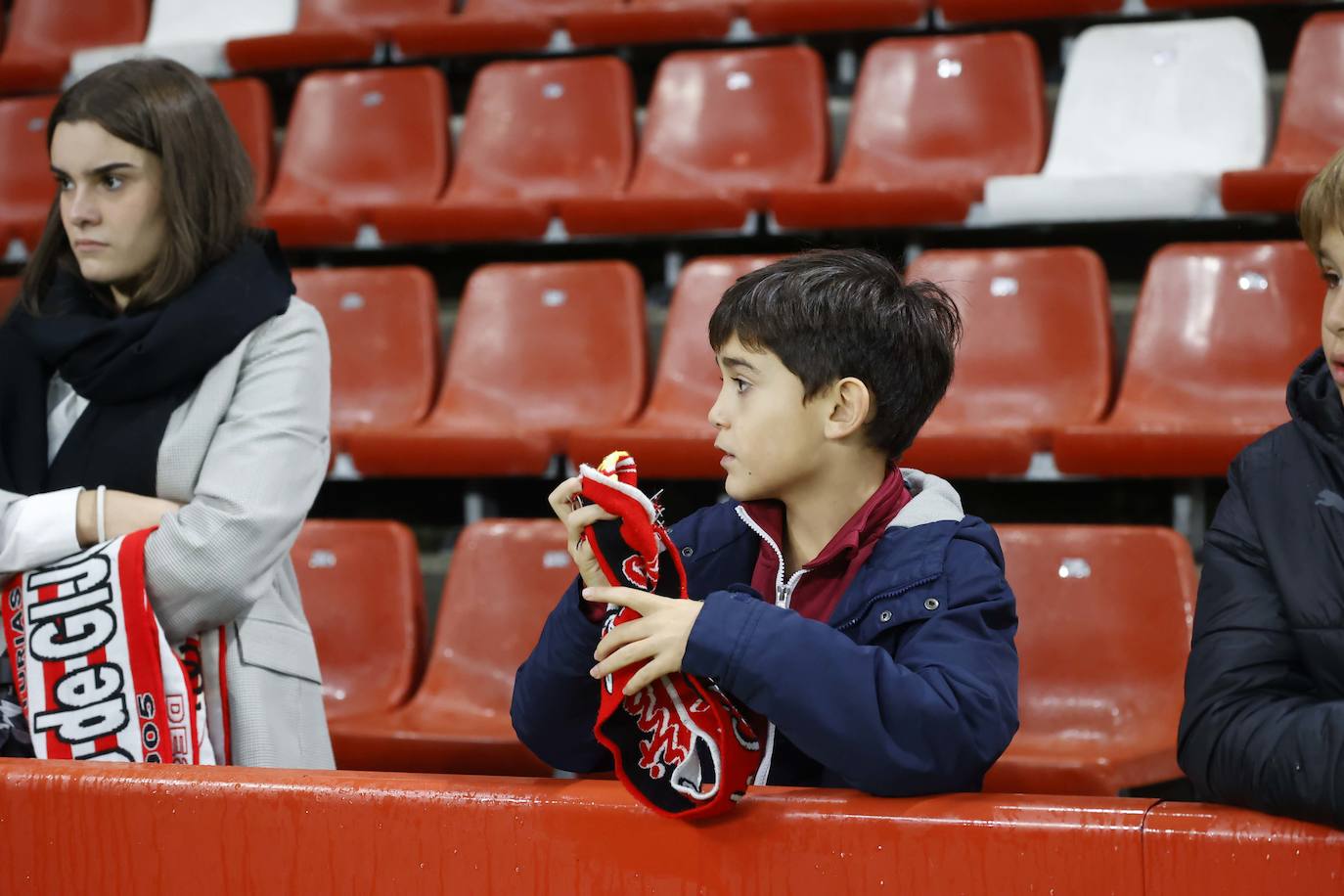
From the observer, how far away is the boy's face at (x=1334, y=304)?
2.77 ft

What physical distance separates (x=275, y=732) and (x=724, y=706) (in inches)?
20.7

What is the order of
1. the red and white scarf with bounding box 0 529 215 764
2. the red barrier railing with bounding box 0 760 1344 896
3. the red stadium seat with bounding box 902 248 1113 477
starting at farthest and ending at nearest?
the red stadium seat with bounding box 902 248 1113 477 → the red and white scarf with bounding box 0 529 215 764 → the red barrier railing with bounding box 0 760 1344 896

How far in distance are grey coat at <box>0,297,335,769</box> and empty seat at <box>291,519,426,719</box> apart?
64cm

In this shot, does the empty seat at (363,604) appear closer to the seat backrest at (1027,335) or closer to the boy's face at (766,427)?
the seat backrest at (1027,335)

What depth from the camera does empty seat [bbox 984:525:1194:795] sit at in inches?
63.0

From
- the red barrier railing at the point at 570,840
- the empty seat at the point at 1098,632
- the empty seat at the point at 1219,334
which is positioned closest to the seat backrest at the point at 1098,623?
the empty seat at the point at 1098,632

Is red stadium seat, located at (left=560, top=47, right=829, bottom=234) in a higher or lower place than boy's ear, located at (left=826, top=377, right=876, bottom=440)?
higher

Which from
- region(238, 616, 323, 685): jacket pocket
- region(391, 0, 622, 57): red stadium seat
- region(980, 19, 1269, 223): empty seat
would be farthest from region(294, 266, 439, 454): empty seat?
region(238, 616, 323, 685): jacket pocket

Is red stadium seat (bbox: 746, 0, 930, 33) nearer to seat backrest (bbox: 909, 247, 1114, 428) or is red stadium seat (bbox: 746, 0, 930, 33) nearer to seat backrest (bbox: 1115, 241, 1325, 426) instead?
seat backrest (bbox: 909, 247, 1114, 428)

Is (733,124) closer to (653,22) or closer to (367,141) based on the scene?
(653,22)

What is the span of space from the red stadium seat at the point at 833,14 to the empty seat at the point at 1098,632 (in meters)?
1.15

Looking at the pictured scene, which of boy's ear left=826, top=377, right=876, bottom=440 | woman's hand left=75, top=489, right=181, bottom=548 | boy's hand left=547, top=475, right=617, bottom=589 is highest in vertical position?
boy's ear left=826, top=377, right=876, bottom=440

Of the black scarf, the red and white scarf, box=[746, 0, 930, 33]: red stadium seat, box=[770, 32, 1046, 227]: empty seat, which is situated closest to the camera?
the red and white scarf

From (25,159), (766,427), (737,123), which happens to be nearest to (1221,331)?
(737,123)
